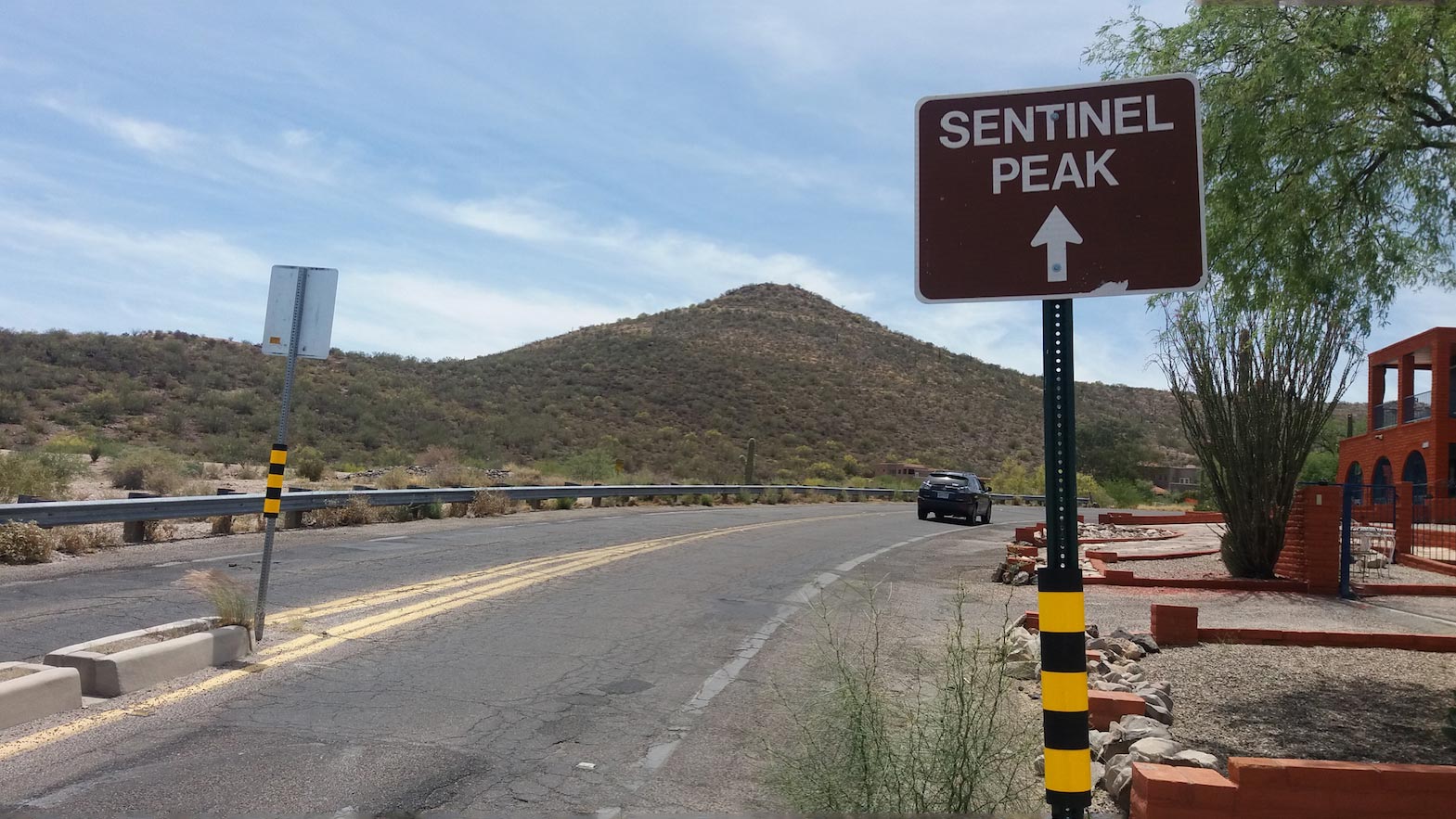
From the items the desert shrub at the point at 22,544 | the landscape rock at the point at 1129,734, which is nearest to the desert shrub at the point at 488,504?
the desert shrub at the point at 22,544

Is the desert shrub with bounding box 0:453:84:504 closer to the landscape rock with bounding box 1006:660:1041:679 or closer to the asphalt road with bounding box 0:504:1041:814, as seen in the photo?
the asphalt road with bounding box 0:504:1041:814

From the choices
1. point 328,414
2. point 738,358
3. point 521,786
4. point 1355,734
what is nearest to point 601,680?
point 521,786

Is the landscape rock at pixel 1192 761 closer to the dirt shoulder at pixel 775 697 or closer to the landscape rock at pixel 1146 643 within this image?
the dirt shoulder at pixel 775 697

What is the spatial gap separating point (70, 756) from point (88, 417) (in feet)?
128

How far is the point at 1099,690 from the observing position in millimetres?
6527

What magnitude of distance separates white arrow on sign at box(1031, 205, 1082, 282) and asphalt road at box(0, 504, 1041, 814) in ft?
10.9

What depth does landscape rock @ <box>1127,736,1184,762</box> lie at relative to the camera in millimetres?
5066

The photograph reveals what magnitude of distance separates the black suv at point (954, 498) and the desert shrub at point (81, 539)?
22412 mm

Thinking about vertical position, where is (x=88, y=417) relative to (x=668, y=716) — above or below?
above

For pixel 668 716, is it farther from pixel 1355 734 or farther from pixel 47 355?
pixel 47 355

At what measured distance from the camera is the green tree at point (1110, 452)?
210ft

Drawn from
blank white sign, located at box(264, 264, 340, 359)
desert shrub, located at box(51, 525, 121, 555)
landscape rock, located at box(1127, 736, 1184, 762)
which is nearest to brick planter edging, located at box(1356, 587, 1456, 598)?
landscape rock, located at box(1127, 736, 1184, 762)

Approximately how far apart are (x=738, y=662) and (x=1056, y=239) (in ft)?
19.6

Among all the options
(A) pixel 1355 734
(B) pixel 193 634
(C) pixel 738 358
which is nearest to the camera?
(A) pixel 1355 734
